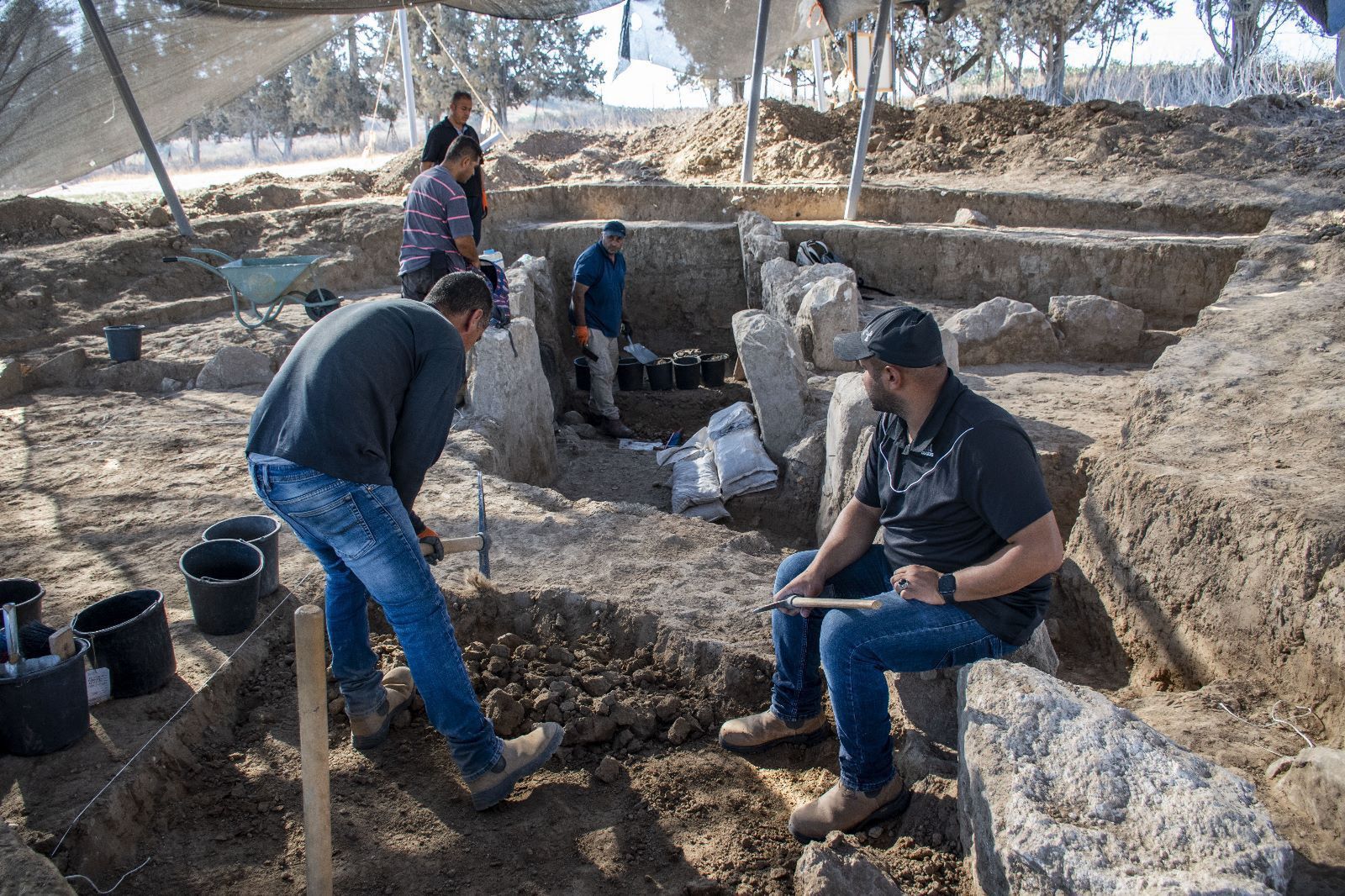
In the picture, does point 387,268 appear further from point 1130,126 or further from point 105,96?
point 1130,126

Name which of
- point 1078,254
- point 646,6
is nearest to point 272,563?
point 1078,254

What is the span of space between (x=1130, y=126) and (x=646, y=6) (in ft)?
22.9

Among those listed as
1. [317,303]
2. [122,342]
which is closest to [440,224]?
[317,303]

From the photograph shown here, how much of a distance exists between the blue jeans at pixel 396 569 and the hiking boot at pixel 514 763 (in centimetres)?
4

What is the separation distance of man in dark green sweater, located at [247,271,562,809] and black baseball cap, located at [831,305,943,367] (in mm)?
1201

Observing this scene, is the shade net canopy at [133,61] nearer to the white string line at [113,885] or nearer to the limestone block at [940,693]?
the white string line at [113,885]

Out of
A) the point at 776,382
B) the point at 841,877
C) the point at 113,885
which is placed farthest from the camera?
the point at 776,382

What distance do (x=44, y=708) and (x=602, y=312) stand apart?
678cm

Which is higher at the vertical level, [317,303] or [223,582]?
[317,303]

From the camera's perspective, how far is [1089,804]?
205cm

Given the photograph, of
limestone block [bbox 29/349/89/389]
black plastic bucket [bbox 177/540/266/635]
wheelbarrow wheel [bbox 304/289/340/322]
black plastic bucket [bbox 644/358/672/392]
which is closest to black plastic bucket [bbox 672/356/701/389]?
black plastic bucket [bbox 644/358/672/392]

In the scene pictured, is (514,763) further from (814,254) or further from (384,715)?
(814,254)

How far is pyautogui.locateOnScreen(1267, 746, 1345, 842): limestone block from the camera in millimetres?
2328

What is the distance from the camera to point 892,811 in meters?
2.70
